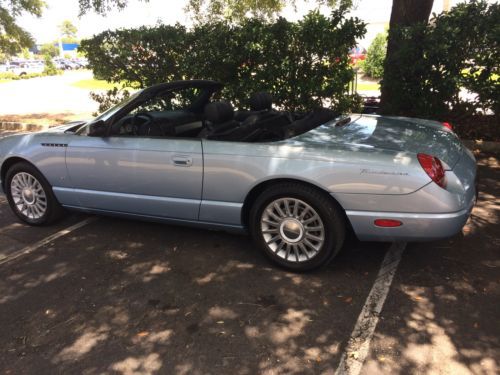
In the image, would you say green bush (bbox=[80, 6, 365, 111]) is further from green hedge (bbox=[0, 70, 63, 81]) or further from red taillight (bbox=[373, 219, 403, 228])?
green hedge (bbox=[0, 70, 63, 81])

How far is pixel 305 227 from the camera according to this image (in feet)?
11.4

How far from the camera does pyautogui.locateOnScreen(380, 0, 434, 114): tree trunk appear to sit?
6625mm

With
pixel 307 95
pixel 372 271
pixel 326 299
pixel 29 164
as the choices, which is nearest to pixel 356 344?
pixel 326 299

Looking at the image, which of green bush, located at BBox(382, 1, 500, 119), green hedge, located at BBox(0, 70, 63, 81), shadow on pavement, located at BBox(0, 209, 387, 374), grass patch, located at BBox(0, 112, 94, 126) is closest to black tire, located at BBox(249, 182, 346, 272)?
shadow on pavement, located at BBox(0, 209, 387, 374)

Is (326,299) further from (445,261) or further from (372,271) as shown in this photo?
(445,261)

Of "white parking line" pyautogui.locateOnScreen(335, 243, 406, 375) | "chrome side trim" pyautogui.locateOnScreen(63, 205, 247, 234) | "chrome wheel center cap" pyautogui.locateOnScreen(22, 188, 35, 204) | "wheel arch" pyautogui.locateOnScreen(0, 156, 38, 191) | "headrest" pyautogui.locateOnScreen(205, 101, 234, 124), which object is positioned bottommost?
"white parking line" pyautogui.locateOnScreen(335, 243, 406, 375)

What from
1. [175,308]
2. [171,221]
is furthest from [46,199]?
[175,308]

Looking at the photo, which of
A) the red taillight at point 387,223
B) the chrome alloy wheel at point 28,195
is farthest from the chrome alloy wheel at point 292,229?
the chrome alloy wheel at point 28,195

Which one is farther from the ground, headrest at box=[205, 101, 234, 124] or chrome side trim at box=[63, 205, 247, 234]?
headrest at box=[205, 101, 234, 124]

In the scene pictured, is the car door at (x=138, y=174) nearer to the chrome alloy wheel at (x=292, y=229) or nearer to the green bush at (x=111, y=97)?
the chrome alloy wheel at (x=292, y=229)

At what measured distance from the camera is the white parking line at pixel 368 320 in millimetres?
2584

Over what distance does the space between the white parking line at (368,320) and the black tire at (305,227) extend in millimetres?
434

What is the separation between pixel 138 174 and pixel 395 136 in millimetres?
2233

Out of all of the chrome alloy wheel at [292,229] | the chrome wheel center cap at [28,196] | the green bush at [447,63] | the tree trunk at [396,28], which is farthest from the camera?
the tree trunk at [396,28]
